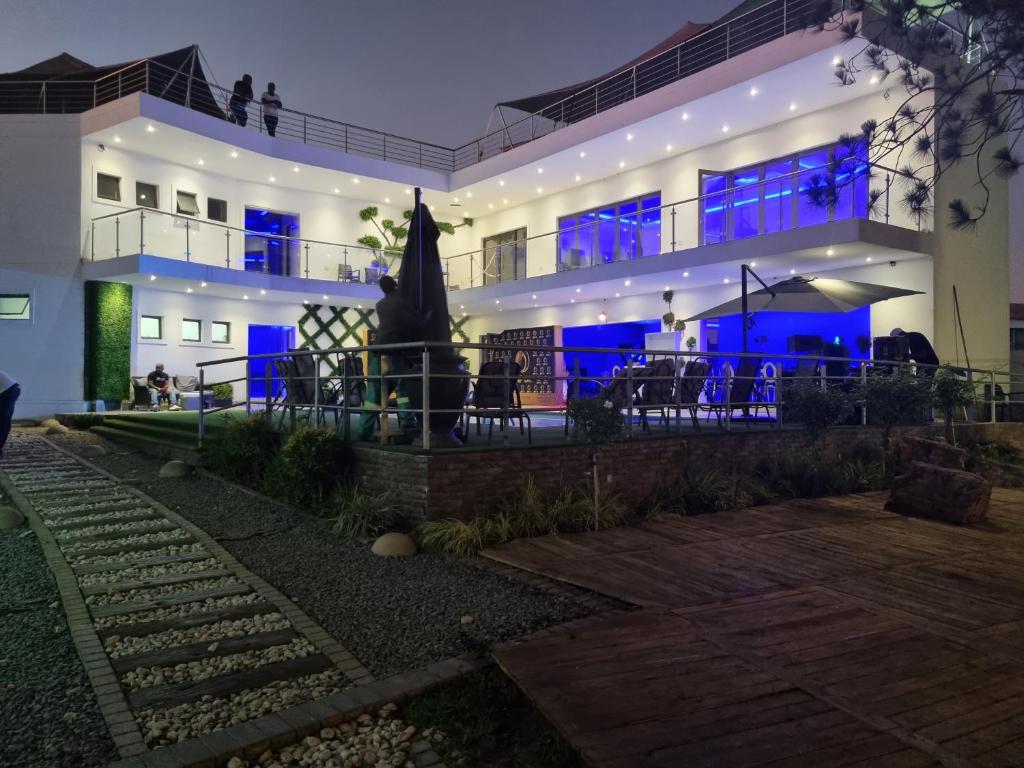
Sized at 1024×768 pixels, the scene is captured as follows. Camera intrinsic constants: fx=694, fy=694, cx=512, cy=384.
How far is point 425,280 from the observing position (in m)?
7.14

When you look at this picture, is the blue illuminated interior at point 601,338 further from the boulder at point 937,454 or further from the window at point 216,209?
the boulder at point 937,454

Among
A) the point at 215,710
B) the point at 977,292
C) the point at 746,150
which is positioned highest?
the point at 746,150

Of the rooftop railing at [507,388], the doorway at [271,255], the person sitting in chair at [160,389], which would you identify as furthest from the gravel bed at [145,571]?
the doorway at [271,255]

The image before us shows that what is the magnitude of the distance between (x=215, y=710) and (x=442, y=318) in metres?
4.70

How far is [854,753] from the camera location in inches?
96.0

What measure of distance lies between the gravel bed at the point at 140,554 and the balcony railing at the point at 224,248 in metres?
12.8

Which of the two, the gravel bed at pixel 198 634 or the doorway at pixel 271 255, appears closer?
the gravel bed at pixel 198 634

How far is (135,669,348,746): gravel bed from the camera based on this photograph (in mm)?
2770

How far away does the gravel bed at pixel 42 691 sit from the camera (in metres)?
2.60

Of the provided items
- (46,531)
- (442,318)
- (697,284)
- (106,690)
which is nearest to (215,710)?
(106,690)

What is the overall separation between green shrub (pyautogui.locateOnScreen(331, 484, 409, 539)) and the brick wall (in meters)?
0.15

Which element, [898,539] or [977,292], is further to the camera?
[977,292]

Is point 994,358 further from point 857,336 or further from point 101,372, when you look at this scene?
point 101,372

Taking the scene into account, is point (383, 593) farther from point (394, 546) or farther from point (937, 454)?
point (937, 454)
